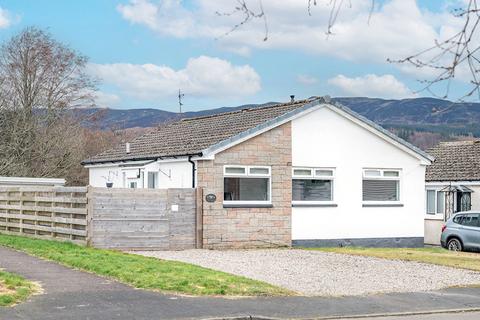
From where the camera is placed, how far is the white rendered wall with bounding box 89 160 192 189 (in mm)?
25938

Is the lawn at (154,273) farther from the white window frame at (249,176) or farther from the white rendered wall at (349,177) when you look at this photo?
the white rendered wall at (349,177)

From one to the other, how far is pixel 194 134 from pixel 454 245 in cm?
1011

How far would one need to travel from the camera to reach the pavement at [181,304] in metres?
12.4

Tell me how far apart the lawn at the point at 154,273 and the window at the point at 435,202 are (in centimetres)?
2040

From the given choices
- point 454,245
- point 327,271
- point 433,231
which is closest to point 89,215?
point 327,271

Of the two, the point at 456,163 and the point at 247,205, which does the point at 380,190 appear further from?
the point at 456,163

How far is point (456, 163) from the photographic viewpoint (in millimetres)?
39156

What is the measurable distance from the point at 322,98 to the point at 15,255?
449 inches

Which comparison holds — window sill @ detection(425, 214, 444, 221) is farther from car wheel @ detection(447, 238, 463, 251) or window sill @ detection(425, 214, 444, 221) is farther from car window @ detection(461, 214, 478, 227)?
car window @ detection(461, 214, 478, 227)

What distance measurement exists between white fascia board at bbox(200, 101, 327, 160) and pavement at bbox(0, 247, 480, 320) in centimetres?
903

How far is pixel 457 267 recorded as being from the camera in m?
21.2

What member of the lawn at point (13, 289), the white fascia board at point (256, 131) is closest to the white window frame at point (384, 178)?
the white fascia board at point (256, 131)

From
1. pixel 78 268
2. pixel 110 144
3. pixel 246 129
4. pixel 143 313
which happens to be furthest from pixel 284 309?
pixel 110 144

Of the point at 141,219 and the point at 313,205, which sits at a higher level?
the point at 313,205
